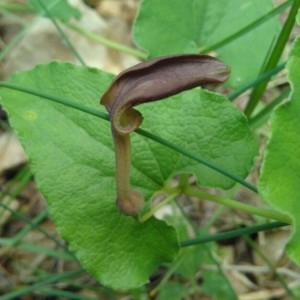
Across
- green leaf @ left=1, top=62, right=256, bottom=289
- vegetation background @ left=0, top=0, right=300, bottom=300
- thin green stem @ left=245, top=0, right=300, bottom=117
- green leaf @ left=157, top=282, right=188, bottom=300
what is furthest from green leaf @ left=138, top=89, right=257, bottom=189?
Result: green leaf @ left=157, top=282, right=188, bottom=300

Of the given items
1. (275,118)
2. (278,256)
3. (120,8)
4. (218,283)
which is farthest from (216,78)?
(120,8)

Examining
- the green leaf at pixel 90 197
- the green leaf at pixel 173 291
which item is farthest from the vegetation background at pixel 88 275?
the green leaf at pixel 90 197

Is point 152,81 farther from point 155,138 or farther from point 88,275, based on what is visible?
point 88,275

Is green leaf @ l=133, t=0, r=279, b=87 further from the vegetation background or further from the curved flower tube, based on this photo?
the curved flower tube

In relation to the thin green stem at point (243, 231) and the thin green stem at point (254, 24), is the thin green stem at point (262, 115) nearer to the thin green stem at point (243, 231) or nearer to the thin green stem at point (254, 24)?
the thin green stem at point (254, 24)

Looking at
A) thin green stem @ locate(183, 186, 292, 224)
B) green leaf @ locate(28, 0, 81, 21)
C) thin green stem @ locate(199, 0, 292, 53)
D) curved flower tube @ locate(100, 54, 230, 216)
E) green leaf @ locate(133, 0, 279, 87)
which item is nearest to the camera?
curved flower tube @ locate(100, 54, 230, 216)

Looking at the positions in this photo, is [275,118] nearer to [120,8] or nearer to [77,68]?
[77,68]
